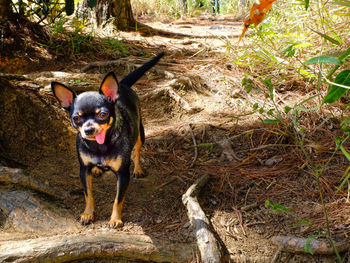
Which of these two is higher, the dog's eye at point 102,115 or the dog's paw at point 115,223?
the dog's eye at point 102,115

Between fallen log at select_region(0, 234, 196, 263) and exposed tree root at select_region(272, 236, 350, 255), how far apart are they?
0.62m

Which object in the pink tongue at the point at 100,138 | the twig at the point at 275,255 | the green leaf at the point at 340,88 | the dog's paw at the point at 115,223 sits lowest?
Answer: the twig at the point at 275,255

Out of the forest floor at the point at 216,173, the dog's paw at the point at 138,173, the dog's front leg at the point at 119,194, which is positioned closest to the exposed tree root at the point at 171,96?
the forest floor at the point at 216,173

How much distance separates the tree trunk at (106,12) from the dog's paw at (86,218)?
16.1 feet

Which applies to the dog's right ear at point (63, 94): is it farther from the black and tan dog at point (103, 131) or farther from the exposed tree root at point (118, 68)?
the exposed tree root at point (118, 68)

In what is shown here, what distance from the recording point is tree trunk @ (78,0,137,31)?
6.57 m

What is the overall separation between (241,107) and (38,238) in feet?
8.85

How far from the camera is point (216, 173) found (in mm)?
3029

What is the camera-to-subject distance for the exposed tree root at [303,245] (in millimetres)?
2146

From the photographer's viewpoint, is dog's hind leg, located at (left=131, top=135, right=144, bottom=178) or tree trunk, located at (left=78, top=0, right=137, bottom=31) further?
tree trunk, located at (left=78, top=0, right=137, bottom=31)

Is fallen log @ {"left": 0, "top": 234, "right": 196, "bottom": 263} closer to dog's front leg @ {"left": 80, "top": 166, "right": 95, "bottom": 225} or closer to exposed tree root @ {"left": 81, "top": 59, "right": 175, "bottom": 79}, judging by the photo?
dog's front leg @ {"left": 80, "top": 166, "right": 95, "bottom": 225}

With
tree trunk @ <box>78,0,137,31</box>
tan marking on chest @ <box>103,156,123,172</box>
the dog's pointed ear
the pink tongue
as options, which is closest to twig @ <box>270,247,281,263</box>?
tan marking on chest @ <box>103,156,123,172</box>

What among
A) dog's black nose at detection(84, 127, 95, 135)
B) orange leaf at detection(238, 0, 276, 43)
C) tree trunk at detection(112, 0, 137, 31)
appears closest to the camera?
orange leaf at detection(238, 0, 276, 43)

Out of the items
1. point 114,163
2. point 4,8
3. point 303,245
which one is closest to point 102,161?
point 114,163
